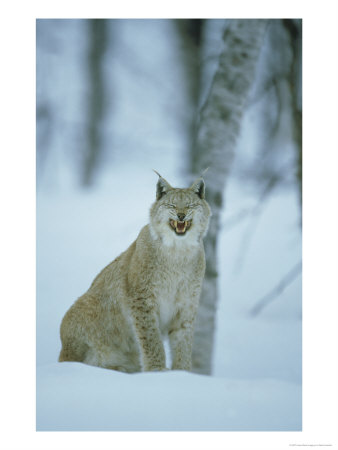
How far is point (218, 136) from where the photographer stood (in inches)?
192

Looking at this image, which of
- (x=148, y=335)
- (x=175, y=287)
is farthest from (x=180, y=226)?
(x=148, y=335)

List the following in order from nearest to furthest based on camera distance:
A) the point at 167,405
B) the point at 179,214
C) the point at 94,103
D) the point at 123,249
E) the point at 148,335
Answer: the point at 167,405 < the point at 179,214 < the point at 148,335 < the point at 123,249 < the point at 94,103

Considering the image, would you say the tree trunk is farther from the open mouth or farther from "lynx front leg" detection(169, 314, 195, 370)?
"lynx front leg" detection(169, 314, 195, 370)

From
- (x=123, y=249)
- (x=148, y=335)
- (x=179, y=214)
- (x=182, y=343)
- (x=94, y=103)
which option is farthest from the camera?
(x=94, y=103)

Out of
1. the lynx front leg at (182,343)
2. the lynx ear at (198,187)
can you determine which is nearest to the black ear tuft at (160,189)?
the lynx ear at (198,187)

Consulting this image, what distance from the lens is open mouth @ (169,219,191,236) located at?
352 centimetres

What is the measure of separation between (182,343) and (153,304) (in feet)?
1.11

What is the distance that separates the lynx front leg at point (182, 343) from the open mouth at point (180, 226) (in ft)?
1.98

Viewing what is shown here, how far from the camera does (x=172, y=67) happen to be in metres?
5.21

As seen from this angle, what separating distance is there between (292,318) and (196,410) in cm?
171

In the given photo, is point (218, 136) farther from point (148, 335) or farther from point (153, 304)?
point (148, 335)

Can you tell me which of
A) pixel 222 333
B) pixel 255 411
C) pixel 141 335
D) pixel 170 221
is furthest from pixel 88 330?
pixel 222 333

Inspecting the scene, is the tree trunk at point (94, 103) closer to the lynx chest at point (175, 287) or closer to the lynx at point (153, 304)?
the lynx at point (153, 304)
